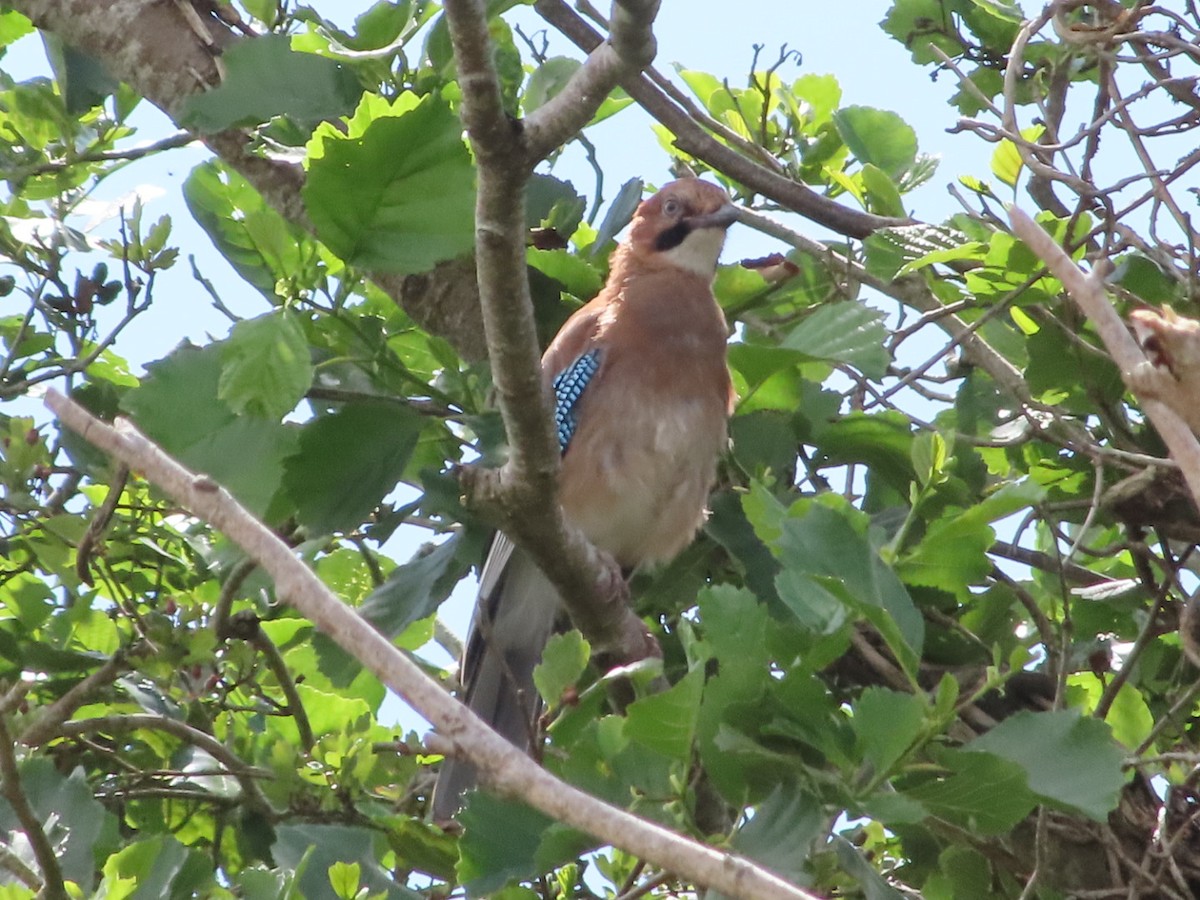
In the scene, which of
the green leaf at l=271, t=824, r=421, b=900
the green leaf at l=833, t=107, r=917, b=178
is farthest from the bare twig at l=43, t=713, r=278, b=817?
the green leaf at l=833, t=107, r=917, b=178

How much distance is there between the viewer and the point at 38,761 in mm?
3359

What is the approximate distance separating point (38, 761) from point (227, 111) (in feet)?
5.21

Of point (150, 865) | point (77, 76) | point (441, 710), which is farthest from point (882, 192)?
point (441, 710)

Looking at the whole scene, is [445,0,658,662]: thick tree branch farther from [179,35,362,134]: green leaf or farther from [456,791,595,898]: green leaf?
[179,35,362,134]: green leaf

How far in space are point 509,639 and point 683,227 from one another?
1482 mm

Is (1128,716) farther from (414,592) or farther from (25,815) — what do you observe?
(25,815)

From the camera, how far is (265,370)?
12.0 ft

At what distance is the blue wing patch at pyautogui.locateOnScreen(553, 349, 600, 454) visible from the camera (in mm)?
5148

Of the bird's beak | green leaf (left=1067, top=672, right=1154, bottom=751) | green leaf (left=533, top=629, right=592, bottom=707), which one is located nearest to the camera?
green leaf (left=533, top=629, right=592, bottom=707)

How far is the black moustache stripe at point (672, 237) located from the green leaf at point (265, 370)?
6.89ft

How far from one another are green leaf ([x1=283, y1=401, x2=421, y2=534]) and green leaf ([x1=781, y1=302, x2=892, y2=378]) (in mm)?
988

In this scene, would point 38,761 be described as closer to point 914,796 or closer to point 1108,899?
point 914,796

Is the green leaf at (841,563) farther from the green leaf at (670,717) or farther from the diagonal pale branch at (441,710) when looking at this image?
the diagonal pale branch at (441,710)

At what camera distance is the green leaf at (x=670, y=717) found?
2787 mm
